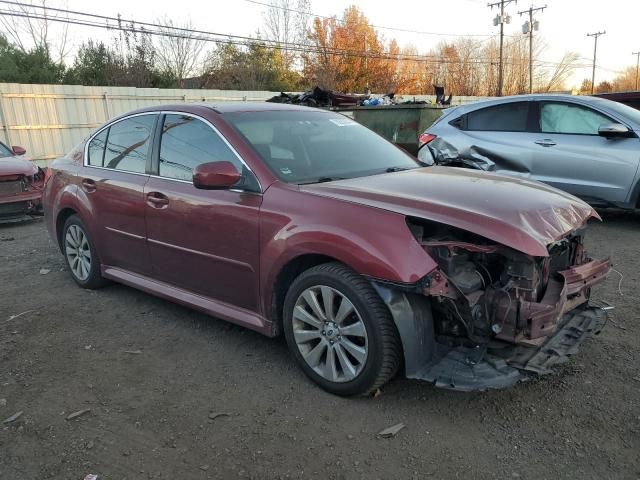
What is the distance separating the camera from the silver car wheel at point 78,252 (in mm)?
5000

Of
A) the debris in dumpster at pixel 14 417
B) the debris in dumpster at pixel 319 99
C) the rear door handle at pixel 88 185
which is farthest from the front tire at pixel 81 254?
the debris in dumpster at pixel 319 99

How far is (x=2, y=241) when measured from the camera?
295 inches

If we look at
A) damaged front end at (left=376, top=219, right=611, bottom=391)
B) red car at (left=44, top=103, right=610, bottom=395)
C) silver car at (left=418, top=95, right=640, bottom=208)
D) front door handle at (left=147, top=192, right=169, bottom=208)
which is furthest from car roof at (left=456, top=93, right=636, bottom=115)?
front door handle at (left=147, top=192, right=169, bottom=208)

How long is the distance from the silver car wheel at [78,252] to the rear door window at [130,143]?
0.78 m

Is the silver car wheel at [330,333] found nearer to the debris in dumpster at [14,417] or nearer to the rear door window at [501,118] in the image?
the debris in dumpster at [14,417]

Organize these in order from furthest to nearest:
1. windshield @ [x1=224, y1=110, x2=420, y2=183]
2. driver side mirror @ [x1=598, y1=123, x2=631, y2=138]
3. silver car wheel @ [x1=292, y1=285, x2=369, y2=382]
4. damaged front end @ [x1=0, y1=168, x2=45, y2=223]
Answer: damaged front end @ [x1=0, y1=168, x2=45, y2=223] → driver side mirror @ [x1=598, y1=123, x2=631, y2=138] → windshield @ [x1=224, y1=110, x2=420, y2=183] → silver car wheel @ [x1=292, y1=285, x2=369, y2=382]

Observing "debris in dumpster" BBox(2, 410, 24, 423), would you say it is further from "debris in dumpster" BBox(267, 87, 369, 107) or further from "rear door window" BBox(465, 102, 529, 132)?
"debris in dumpster" BBox(267, 87, 369, 107)

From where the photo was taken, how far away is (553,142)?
22.7 feet

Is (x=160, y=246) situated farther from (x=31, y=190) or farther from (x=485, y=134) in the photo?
(x=31, y=190)

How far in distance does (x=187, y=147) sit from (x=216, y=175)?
0.78m

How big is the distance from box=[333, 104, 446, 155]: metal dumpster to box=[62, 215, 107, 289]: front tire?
6678 millimetres

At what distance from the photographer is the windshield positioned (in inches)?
141

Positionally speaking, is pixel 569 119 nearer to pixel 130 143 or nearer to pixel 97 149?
pixel 130 143

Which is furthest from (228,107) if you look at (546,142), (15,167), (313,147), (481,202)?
(15,167)
